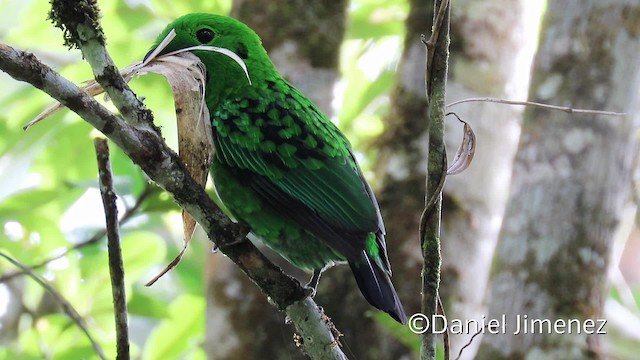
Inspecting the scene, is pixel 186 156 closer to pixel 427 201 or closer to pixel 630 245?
pixel 427 201

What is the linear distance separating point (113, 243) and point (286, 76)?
2239mm

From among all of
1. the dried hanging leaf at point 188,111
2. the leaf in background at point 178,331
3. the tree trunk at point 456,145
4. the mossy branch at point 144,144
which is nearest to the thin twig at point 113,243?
the mossy branch at point 144,144

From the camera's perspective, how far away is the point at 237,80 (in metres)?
3.21

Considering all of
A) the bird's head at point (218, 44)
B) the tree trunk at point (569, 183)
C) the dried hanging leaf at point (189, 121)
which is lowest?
the tree trunk at point (569, 183)

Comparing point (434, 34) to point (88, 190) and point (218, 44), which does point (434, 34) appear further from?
point (88, 190)

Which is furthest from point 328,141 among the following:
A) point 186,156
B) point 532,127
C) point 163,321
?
point 163,321

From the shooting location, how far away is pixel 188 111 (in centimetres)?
242

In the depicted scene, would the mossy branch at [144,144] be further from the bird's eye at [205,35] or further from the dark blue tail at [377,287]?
the bird's eye at [205,35]

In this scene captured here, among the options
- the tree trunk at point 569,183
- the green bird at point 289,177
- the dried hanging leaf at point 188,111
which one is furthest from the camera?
the tree trunk at point 569,183

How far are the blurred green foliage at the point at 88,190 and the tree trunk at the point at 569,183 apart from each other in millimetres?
1108

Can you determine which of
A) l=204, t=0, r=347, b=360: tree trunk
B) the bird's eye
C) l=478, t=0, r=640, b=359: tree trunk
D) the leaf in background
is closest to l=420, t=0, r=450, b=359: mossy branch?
the bird's eye

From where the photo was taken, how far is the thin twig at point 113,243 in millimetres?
2041

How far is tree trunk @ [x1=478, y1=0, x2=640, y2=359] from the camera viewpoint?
11.8ft

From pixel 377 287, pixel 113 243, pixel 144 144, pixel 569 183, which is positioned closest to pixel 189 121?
pixel 144 144
